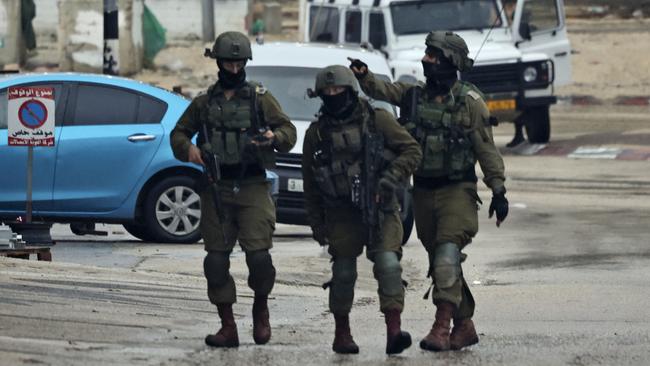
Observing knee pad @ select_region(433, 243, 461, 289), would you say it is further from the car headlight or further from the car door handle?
the car headlight

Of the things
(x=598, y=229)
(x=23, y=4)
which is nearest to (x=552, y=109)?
(x=23, y=4)

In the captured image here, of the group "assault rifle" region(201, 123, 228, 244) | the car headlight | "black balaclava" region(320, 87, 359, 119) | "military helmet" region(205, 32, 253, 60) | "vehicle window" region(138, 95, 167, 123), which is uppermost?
"military helmet" region(205, 32, 253, 60)

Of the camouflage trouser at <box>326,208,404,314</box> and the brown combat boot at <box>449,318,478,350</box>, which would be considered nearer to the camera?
the camouflage trouser at <box>326,208,404,314</box>

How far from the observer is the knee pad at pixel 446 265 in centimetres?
923

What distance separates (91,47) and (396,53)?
1366 cm

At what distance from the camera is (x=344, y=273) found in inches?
362

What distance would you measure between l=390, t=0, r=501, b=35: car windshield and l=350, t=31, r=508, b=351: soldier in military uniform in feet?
50.4

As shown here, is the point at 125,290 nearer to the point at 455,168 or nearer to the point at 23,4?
the point at 455,168

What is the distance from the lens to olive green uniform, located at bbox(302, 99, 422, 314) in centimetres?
910

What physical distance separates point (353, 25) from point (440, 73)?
15633 millimetres

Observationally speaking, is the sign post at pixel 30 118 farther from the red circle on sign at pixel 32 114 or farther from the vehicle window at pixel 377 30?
the vehicle window at pixel 377 30

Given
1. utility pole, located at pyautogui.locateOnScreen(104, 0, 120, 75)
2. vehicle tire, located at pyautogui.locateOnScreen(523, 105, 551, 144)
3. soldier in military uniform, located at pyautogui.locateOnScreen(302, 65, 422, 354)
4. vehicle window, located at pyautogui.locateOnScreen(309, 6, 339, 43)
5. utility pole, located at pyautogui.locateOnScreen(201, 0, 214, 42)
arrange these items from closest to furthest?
soldier in military uniform, located at pyautogui.locateOnScreen(302, 65, 422, 354)
utility pole, located at pyautogui.locateOnScreen(104, 0, 120, 75)
vehicle window, located at pyautogui.locateOnScreen(309, 6, 339, 43)
vehicle tire, located at pyautogui.locateOnScreen(523, 105, 551, 144)
utility pole, located at pyautogui.locateOnScreen(201, 0, 214, 42)

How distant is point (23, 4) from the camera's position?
39.7m

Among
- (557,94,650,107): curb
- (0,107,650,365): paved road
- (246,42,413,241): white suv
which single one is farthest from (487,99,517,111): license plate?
(557,94,650,107): curb
